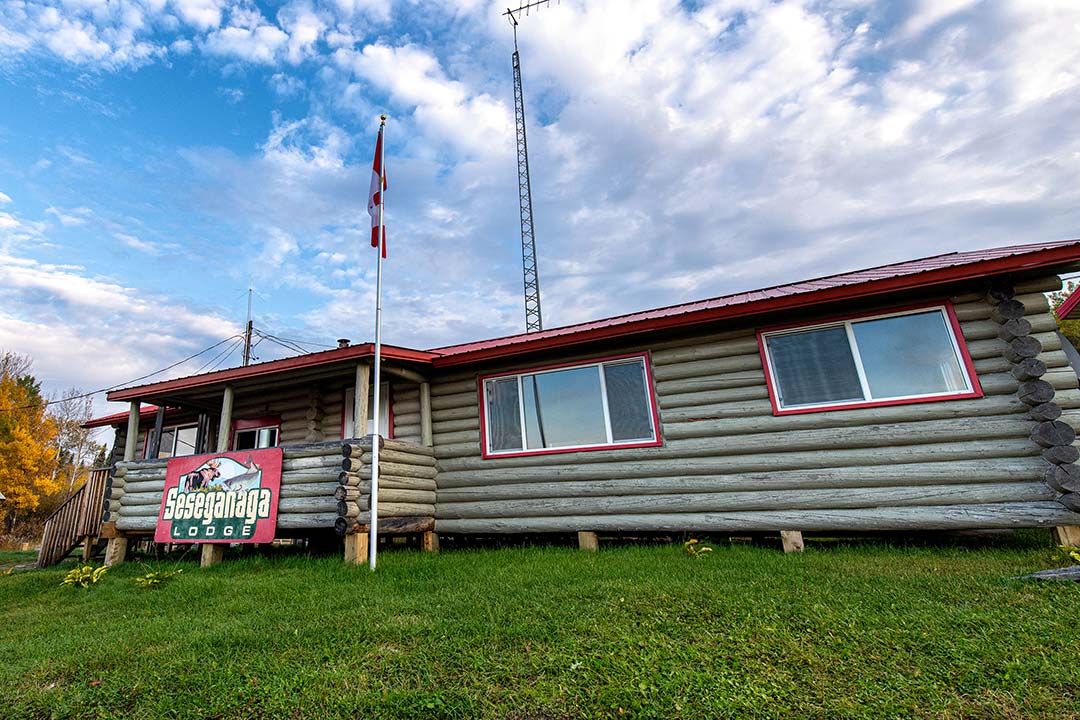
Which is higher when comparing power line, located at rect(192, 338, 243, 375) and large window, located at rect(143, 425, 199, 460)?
power line, located at rect(192, 338, 243, 375)

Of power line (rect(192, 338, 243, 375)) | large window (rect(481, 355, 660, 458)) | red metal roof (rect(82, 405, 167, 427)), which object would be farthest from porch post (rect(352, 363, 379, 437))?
power line (rect(192, 338, 243, 375))

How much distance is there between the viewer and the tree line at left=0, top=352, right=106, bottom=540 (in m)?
23.6

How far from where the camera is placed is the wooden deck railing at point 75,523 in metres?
11.2

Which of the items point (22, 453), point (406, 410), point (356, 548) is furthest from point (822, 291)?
point (22, 453)

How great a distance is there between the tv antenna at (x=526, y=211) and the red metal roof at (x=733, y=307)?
A: 548 inches

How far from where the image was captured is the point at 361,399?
8.67m

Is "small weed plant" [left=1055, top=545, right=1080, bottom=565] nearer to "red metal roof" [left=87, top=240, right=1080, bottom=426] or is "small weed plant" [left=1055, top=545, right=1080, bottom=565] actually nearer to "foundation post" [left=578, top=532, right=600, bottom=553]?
"red metal roof" [left=87, top=240, right=1080, bottom=426]

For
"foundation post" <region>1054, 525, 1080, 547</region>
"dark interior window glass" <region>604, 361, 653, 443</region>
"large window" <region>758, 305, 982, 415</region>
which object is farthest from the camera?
"dark interior window glass" <region>604, 361, 653, 443</region>

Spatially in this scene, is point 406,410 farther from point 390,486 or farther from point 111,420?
point 111,420

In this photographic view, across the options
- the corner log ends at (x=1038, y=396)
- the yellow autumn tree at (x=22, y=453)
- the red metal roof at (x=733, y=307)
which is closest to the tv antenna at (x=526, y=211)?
the red metal roof at (x=733, y=307)

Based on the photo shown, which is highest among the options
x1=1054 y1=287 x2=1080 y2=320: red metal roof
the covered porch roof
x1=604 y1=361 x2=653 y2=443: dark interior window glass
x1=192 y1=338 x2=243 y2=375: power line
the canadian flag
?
x1=192 y1=338 x2=243 y2=375: power line

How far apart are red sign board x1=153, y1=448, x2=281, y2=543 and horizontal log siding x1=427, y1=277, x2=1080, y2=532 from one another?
10.1 ft

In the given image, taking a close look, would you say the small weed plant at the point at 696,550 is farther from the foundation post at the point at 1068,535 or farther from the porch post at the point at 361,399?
the porch post at the point at 361,399

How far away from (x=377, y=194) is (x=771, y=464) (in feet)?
27.0
